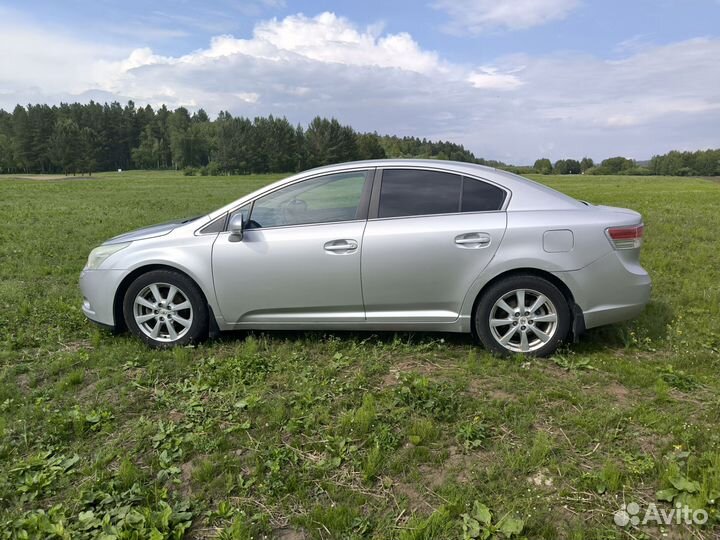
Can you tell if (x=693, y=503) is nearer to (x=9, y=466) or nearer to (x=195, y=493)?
(x=195, y=493)

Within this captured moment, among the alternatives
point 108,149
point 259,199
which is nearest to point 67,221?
point 259,199

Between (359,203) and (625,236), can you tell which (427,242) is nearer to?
(359,203)

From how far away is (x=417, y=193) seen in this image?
4137 millimetres

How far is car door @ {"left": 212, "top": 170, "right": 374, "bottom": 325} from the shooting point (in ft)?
13.3

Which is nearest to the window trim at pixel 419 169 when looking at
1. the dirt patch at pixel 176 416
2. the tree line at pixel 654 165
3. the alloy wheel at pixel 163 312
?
the alloy wheel at pixel 163 312

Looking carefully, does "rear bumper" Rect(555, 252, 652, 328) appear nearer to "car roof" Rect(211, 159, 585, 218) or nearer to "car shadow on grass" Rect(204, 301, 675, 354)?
"car shadow on grass" Rect(204, 301, 675, 354)

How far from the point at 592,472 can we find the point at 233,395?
7.55 ft

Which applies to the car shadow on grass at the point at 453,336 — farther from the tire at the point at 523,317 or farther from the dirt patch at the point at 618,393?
the dirt patch at the point at 618,393

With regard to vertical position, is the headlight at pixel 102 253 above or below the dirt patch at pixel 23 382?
above

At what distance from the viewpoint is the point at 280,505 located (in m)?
2.43

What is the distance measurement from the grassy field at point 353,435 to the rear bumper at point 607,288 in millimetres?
383

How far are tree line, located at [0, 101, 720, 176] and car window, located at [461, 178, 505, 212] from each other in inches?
2656

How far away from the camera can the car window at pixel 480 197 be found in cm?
404

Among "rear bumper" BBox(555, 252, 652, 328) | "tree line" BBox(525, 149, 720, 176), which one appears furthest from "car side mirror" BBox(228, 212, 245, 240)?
"tree line" BBox(525, 149, 720, 176)
